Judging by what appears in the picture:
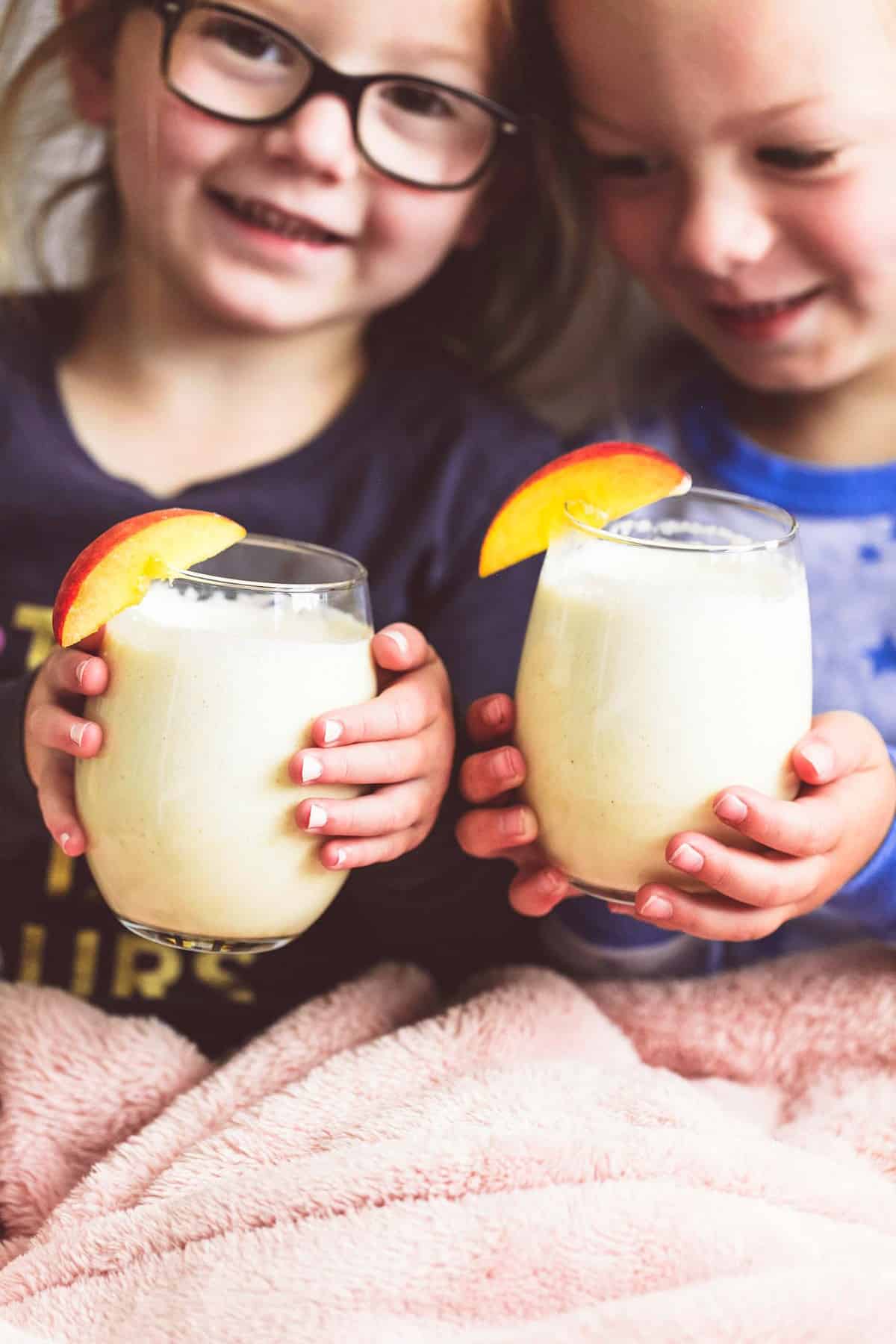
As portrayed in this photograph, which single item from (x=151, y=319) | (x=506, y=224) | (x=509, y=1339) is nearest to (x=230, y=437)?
(x=151, y=319)

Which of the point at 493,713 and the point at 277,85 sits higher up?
the point at 277,85

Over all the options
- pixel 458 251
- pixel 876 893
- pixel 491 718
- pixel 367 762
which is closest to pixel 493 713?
pixel 491 718

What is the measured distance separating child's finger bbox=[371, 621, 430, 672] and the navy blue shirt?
0.26 metres

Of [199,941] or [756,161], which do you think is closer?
[199,941]

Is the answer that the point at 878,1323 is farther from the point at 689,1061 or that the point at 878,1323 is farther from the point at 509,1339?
the point at 689,1061

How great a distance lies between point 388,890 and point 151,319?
1.91ft

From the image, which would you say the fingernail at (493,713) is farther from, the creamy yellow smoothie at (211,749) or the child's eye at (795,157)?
the child's eye at (795,157)

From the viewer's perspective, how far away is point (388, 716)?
834 mm

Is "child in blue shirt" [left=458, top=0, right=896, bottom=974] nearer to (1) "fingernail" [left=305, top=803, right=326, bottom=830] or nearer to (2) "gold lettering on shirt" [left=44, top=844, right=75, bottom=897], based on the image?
(1) "fingernail" [left=305, top=803, right=326, bottom=830]

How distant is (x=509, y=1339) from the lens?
2.24ft

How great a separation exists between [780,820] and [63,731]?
0.41m

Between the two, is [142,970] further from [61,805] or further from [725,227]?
[725,227]

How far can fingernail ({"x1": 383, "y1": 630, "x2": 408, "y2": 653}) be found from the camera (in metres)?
0.87

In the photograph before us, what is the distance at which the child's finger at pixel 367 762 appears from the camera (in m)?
0.78
